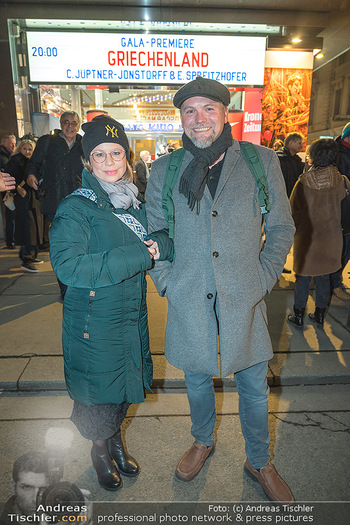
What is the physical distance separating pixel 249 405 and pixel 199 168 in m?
1.33

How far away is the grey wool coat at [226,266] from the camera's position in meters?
1.91

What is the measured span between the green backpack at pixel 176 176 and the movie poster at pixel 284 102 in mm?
7559

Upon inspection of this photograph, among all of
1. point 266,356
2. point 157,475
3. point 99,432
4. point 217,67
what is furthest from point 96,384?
point 217,67

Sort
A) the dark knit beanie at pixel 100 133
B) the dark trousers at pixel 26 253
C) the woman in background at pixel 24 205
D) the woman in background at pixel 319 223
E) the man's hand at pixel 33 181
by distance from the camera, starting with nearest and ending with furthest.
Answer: the dark knit beanie at pixel 100 133
the woman in background at pixel 319 223
the man's hand at pixel 33 181
the woman in background at pixel 24 205
the dark trousers at pixel 26 253

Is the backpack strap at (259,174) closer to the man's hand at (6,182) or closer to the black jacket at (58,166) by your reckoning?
the man's hand at (6,182)

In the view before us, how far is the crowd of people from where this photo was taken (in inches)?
74.4

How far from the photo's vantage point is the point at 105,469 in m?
2.20

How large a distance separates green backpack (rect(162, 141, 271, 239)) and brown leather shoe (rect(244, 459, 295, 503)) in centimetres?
147

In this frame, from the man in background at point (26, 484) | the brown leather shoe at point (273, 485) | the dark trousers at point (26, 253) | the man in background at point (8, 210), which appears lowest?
the man in background at point (26, 484)

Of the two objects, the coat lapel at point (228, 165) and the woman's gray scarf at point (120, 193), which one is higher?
the coat lapel at point (228, 165)

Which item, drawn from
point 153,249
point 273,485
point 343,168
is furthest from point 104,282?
point 343,168

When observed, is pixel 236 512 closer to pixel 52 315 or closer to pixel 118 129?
pixel 118 129

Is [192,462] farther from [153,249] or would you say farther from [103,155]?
[103,155]

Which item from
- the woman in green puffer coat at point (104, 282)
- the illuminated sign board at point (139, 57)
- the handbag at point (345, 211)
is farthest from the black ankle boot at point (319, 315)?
the illuminated sign board at point (139, 57)
